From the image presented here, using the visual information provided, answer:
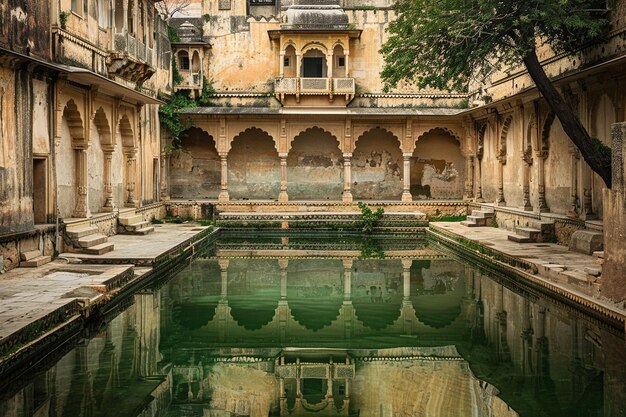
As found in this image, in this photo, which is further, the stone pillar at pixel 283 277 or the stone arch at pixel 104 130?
the stone arch at pixel 104 130

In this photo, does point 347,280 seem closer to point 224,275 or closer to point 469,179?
point 224,275

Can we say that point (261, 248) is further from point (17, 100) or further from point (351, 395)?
point (351, 395)

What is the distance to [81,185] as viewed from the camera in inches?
535

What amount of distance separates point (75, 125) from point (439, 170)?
13.1 meters

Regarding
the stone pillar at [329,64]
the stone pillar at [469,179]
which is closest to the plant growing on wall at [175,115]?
the stone pillar at [329,64]

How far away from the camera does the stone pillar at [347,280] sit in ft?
34.0

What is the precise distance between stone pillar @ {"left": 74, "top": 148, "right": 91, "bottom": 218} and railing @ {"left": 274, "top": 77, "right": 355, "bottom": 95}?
28.7ft

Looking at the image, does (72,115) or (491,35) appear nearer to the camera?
(491,35)

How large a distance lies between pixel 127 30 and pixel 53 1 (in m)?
4.10

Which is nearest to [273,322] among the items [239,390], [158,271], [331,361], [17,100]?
[331,361]

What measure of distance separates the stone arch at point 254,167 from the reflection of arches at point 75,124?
9.52 meters

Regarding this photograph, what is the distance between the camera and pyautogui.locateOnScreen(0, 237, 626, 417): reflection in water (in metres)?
5.72

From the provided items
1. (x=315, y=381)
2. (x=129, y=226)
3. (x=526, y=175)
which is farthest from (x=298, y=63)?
(x=315, y=381)

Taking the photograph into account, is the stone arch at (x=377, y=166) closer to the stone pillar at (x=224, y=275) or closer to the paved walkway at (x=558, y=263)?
the paved walkway at (x=558, y=263)
